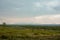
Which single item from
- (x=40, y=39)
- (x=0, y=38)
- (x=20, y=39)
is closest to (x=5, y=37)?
(x=0, y=38)

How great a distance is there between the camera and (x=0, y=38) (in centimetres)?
3012

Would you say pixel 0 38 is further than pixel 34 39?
No

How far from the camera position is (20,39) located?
30.1 metres

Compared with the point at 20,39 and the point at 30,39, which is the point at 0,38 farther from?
the point at 30,39

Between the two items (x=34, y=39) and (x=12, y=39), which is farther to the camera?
(x=34, y=39)

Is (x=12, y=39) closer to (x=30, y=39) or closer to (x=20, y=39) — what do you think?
(x=20, y=39)

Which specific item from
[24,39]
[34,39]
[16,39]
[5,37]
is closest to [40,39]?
[34,39]

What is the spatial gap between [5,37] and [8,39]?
6.15 feet

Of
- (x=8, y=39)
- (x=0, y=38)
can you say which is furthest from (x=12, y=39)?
(x=0, y=38)

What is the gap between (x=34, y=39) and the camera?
32.3 metres

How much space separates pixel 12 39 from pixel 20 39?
185 centimetres

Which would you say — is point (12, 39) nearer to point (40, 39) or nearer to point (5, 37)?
point (5, 37)

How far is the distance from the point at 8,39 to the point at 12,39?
88 centimetres

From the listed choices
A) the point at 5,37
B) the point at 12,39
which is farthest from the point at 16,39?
the point at 5,37
